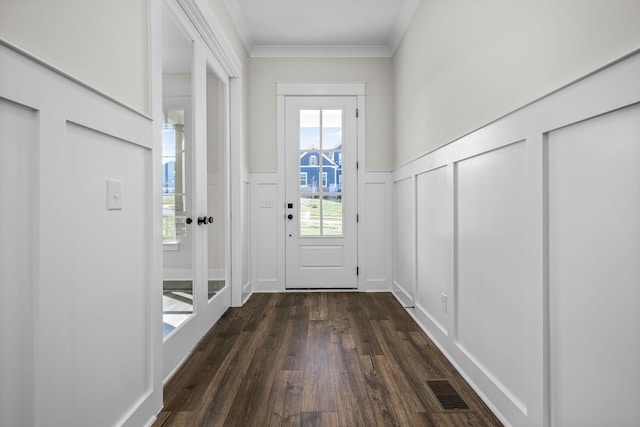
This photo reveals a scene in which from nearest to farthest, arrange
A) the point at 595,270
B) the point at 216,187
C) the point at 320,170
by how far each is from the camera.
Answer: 1. the point at 595,270
2. the point at 216,187
3. the point at 320,170

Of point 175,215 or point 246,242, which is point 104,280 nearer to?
point 175,215

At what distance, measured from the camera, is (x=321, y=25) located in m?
3.32

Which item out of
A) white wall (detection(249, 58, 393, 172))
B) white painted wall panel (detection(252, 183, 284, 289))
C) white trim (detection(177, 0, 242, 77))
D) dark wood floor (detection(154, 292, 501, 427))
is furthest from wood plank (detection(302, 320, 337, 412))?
white trim (detection(177, 0, 242, 77))

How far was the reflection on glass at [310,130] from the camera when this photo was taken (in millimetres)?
3855

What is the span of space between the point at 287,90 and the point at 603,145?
127 inches

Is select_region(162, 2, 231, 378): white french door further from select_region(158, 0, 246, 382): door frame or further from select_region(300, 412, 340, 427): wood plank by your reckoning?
select_region(300, 412, 340, 427): wood plank

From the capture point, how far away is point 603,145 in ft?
3.22

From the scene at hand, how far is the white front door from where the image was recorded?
3842 mm

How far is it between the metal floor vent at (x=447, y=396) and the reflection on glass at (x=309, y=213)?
2.26 m

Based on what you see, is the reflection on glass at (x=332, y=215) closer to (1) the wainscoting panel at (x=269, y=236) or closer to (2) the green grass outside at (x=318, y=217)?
(2) the green grass outside at (x=318, y=217)

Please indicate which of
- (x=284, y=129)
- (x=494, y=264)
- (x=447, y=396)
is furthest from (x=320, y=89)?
(x=447, y=396)

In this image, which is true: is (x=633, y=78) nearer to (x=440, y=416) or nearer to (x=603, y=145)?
(x=603, y=145)

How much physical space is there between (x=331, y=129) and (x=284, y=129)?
0.51 meters

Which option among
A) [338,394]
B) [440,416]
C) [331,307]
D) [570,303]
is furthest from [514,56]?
[331,307]
